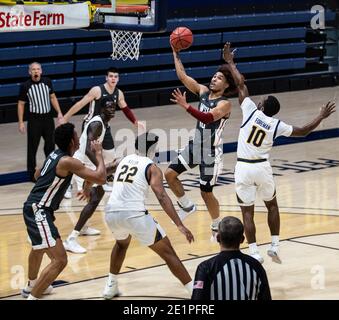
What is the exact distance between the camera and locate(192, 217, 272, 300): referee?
19.9 feet

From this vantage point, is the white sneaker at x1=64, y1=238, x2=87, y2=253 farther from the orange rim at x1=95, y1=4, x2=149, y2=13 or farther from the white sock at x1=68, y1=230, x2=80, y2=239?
the orange rim at x1=95, y1=4, x2=149, y2=13

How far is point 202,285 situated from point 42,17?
21.8ft

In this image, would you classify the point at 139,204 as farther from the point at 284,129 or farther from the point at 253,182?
the point at 284,129

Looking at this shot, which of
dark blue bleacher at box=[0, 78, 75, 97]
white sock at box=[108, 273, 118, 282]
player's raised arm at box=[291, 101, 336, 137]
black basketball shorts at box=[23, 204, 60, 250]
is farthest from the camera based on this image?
dark blue bleacher at box=[0, 78, 75, 97]

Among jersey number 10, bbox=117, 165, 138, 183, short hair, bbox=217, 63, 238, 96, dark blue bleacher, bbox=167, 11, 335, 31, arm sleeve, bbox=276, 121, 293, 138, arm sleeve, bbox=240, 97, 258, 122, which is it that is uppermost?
dark blue bleacher, bbox=167, 11, 335, 31

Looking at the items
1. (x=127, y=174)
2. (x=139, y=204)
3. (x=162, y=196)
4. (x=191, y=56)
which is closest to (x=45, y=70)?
(x=191, y=56)

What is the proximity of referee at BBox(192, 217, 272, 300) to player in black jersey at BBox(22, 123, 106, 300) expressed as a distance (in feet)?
8.66

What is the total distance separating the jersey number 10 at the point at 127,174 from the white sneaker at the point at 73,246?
6.65ft

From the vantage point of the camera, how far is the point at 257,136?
9805 mm

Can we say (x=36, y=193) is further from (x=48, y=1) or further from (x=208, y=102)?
(x=48, y=1)

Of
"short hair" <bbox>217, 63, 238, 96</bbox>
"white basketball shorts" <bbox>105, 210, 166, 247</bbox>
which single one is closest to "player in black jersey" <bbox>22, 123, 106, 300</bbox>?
"white basketball shorts" <bbox>105, 210, 166, 247</bbox>

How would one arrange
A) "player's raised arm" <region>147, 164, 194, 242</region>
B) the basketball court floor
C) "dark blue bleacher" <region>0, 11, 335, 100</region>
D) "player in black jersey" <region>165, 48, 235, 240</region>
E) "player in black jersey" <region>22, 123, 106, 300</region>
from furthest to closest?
"dark blue bleacher" <region>0, 11, 335, 100</region> < "player in black jersey" <region>165, 48, 235, 240</region> < the basketball court floor < "player in black jersey" <region>22, 123, 106, 300</region> < "player's raised arm" <region>147, 164, 194, 242</region>

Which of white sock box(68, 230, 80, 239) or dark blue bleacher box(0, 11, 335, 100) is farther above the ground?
dark blue bleacher box(0, 11, 335, 100)

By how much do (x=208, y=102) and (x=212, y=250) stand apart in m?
1.59
